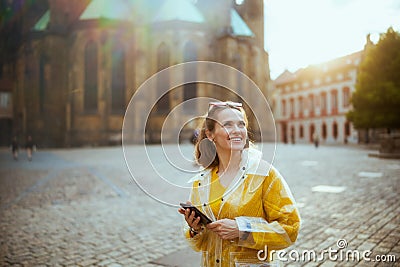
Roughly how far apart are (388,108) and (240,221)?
6.47m

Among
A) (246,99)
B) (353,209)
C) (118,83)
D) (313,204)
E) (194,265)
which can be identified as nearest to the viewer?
(246,99)

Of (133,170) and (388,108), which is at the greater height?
(388,108)

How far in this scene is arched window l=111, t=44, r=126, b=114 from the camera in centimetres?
2839

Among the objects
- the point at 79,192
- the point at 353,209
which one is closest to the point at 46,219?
the point at 79,192

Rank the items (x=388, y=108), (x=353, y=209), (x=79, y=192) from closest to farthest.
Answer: (x=353, y=209) < (x=388, y=108) < (x=79, y=192)

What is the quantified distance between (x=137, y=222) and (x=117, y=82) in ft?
81.8

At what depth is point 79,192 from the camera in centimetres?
788

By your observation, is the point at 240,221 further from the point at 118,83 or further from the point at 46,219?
the point at 118,83

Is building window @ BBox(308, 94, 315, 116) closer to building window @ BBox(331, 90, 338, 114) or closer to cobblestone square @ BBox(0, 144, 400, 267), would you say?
building window @ BBox(331, 90, 338, 114)

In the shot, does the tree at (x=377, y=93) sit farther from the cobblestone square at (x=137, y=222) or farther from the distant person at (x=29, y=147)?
the distant person at (x=29, y=147)

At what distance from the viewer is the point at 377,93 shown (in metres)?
6.52

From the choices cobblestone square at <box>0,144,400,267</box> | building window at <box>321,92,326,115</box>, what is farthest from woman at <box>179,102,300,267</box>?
building window at <box>321,92,326,115</box>

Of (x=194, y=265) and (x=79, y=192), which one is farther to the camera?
(x=79, y=192)

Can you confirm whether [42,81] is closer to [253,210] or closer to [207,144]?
[207,144]
